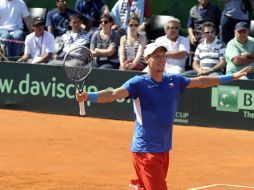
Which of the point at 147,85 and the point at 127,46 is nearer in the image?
the point at 147,85

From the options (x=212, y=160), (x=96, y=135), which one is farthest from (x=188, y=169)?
(x=96, y=135)

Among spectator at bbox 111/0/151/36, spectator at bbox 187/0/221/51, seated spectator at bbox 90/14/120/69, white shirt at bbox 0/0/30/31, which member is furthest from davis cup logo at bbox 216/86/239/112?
white shirt at bbox 0/0/30/31

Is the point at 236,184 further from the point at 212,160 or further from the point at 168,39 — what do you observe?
the point at 168,39

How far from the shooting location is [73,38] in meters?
17.5

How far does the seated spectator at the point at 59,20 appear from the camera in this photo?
18672mm

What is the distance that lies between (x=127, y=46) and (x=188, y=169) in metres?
4.90

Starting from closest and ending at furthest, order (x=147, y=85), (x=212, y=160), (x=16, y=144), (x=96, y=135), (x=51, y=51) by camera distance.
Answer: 1. (x=147, y=85)
2. (x=212, y=160)
3. (x=16, y=144)
4. (x=96, y=135)
5. (x=51, y=51)

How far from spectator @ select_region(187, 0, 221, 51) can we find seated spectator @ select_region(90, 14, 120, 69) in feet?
5.47

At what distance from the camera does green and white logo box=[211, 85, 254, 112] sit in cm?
1541

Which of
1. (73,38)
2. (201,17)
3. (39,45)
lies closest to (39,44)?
(39,45)

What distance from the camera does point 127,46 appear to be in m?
16.6

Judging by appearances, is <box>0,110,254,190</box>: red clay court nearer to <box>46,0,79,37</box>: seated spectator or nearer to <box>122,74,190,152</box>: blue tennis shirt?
<box>46,0,79,37</box>: seated spectator

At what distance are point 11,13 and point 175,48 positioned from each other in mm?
4658

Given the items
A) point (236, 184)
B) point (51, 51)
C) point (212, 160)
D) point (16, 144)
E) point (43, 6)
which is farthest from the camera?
point (43, 6)
